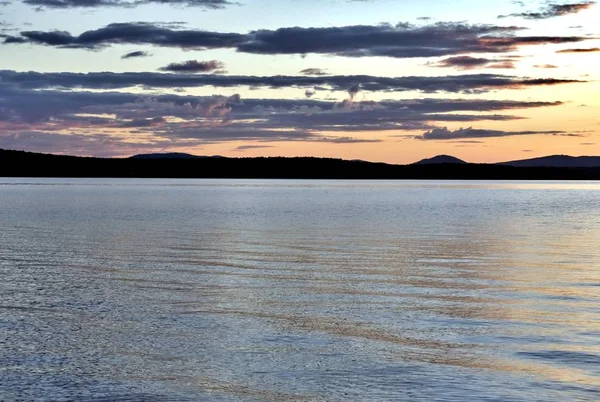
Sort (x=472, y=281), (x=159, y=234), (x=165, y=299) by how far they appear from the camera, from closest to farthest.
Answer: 1. (x=165, y=299)
2. (x=472, y=281)
3. (x=159, y=234)

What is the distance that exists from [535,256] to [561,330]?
54.3 ft

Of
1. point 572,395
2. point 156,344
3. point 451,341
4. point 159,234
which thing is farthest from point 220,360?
point 159,234

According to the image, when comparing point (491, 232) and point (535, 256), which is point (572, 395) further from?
point (491, 232)

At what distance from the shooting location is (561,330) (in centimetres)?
1817

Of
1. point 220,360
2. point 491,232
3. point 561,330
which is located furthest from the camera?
point 491,232

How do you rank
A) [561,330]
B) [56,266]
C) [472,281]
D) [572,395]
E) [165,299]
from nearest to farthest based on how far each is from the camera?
[572,395], [561,330], [165,299], [472,281], [56,266]

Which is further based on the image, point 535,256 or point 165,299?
point 535,256

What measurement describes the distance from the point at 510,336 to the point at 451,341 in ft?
5.12

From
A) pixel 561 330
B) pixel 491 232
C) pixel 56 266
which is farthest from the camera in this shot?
pixel 491 232

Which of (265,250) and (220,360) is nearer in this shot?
(220,360)

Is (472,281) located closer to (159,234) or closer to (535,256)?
(535,256)

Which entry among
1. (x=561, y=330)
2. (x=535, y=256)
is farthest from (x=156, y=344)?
(x=535, y=256)

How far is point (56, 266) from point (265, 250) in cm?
1014

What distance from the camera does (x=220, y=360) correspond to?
15.5 m
